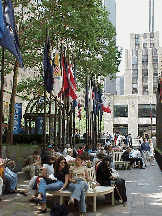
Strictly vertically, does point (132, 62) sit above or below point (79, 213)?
above

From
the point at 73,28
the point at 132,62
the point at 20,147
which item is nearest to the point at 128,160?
the point at 20,147

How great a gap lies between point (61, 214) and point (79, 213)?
0.96 metres

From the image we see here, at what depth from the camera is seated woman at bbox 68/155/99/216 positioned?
8.12m

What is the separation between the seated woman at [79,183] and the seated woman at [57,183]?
0.19m

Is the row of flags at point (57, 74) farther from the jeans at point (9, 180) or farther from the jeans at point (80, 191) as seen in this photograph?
the jeans at point (80, 191)

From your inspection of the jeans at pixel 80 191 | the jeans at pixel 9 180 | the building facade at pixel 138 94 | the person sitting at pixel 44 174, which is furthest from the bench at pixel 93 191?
the building facade at pixel 138 94

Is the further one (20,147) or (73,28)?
(73,28)

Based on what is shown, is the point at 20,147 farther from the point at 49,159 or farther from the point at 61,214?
the point at 61,214

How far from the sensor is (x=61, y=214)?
736 centimetres

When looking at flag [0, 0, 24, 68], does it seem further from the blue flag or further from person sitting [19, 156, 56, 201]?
the blue flag

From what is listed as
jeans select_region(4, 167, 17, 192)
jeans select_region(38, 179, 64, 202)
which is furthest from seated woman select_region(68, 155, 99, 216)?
jeans select_region(4, 167, 17, 192)

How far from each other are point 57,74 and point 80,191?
1084 centimetres

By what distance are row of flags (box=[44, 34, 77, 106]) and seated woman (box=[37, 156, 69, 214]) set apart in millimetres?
7813

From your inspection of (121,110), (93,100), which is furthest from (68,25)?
(121,110)
